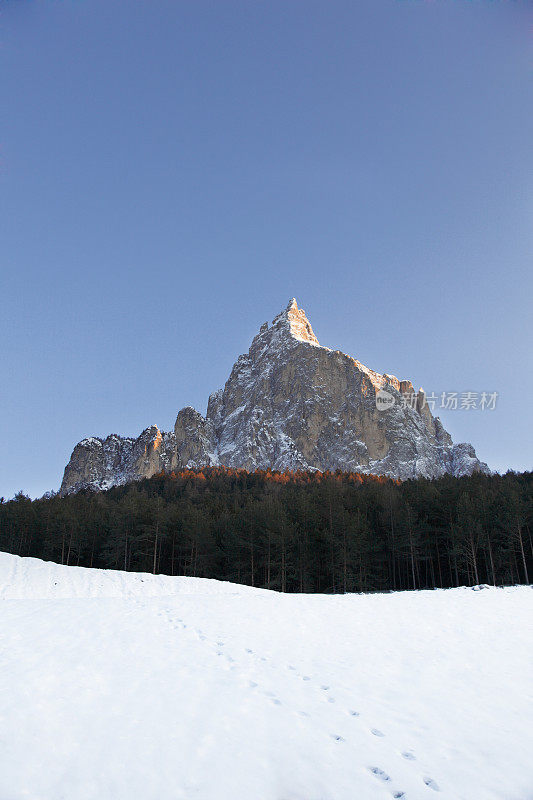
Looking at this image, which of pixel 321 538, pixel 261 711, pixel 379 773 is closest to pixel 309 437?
pixel 321 538

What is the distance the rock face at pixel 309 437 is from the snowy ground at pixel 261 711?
525 ft

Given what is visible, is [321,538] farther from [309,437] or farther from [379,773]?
[309,437]

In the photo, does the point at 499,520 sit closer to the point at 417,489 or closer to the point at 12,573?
the point at 417,489

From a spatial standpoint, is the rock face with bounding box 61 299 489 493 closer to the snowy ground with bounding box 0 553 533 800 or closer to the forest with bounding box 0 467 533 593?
the forest with bounding box 0 467 533 593

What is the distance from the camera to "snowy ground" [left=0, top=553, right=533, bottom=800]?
174 inches

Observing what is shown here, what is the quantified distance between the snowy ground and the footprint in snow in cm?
3

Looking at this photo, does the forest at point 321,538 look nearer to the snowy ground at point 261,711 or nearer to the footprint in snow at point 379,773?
the snowy ground at point 261,711

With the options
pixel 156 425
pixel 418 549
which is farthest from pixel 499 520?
pixel 156 425

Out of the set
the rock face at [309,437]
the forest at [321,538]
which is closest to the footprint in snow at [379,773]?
the forest at [321,538]

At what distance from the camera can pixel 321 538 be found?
4525 cm

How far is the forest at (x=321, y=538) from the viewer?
42.4m

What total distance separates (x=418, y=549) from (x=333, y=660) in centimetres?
4338

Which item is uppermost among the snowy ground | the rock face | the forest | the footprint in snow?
the rock face

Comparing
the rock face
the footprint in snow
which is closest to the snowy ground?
the footprint in snow
